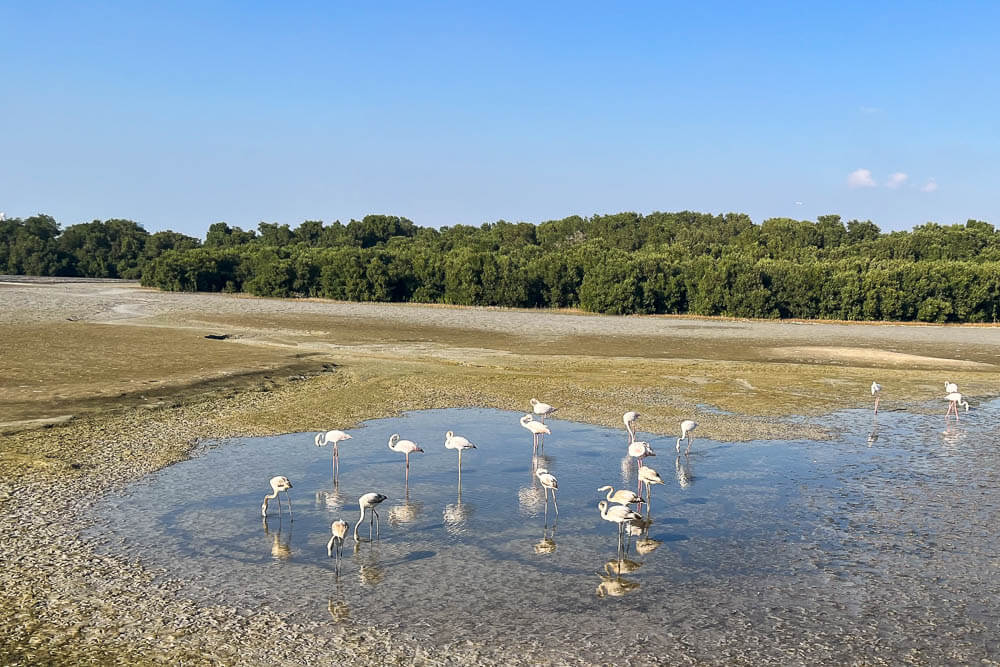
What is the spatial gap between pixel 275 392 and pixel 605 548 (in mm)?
15510

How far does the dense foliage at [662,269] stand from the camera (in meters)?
71.9

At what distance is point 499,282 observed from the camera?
287 ft

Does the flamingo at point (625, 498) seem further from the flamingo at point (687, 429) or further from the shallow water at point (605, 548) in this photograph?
the flamingo at point (687, 429)

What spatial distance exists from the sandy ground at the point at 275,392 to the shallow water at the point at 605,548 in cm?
76

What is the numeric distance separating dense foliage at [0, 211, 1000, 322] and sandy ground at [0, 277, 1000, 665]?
1230 cm

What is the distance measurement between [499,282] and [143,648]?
7967 centimetres

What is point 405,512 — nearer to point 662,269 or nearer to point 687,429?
point 687,429

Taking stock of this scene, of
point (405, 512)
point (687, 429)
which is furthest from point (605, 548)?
point (687, 429)

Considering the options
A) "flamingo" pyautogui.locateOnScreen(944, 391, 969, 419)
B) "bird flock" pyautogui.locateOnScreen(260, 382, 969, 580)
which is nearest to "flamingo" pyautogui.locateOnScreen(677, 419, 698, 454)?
"bird flock" pyautogui.locateOnScreen(260, 382, 969, 580)

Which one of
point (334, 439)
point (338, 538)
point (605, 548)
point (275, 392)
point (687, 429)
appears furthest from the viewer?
point (275, 392)

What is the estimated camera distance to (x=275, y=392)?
24672mm

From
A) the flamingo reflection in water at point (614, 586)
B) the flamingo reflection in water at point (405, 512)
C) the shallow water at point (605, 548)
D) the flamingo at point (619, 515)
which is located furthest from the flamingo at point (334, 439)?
the flamingo reflection in water at point (614, 586)

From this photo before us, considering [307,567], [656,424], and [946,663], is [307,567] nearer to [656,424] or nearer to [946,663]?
[946,663]

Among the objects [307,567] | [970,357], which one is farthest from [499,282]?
[307,567]
